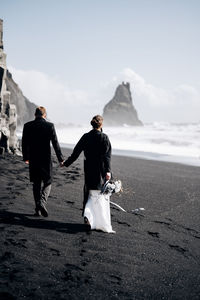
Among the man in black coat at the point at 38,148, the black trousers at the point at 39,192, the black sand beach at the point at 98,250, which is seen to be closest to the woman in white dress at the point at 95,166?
the black sand beach at the point at 98,250

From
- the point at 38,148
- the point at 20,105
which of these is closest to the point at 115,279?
the point at 38,148

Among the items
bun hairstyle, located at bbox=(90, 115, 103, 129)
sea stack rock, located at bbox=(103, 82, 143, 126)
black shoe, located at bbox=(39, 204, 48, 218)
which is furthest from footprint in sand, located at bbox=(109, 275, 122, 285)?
sea stack rock, located at bbox=(103, 82, 143, 126)

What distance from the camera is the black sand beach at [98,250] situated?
10.1 ft

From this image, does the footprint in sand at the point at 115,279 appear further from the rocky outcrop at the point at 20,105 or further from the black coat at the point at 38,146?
the rocky outcrop at the point at 20,105

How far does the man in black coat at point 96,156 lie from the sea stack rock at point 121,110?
380ft

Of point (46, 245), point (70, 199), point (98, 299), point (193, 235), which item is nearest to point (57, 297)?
point (98, 299)

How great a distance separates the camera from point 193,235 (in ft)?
16.6

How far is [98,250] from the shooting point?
409cm

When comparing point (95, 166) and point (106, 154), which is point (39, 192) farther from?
point (106, 154)

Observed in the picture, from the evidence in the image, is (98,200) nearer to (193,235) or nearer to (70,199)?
(193,235)

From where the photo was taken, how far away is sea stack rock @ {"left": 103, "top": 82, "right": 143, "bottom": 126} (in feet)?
414

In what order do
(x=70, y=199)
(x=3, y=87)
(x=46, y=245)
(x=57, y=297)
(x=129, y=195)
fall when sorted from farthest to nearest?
(x=3, y=87), (x=129, y=195), (x=70, y=199), (x=46, y=245), (x=57, y=297)

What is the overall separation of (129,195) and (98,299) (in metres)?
5.04

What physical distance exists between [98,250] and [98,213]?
81 cm
